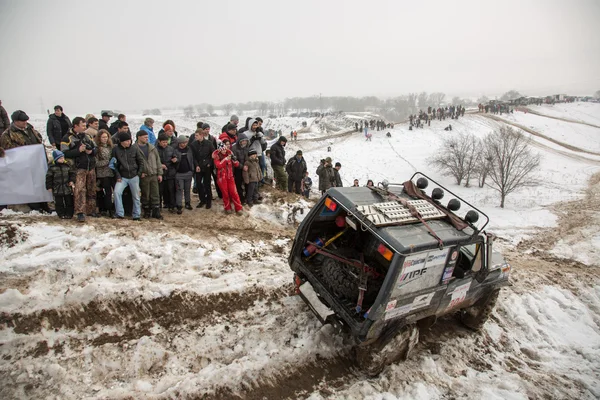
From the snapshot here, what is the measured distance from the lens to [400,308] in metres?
4.16

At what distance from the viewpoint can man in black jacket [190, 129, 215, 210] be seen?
316 inches

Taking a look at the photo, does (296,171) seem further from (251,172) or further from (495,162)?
(495,162)

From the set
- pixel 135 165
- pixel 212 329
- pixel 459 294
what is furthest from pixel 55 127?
pixel 459 294

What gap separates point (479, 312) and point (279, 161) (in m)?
6.84

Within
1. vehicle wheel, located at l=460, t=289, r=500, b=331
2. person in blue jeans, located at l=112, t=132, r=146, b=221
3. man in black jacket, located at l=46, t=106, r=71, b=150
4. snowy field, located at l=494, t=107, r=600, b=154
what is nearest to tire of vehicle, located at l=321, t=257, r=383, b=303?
vehicle wheel, located at l=460, t=289, r=500, b=331

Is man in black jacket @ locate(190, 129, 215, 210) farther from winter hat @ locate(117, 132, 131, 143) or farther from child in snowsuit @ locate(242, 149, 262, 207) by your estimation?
winter hat @ locate(117, 132, 131, 143)

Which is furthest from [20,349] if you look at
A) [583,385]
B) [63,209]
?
[583,385]

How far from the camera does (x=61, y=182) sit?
6.12 m

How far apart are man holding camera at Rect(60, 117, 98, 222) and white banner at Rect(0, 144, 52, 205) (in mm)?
686

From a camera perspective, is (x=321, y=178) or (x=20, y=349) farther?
(x=321, y=178)

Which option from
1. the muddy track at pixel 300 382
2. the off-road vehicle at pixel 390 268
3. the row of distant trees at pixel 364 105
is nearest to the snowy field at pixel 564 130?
the off-road vehicle at pixel 390 268

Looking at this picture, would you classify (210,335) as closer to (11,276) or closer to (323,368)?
(323,368)

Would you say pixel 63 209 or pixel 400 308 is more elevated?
pixel 63 209

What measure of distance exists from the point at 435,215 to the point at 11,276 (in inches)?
246
